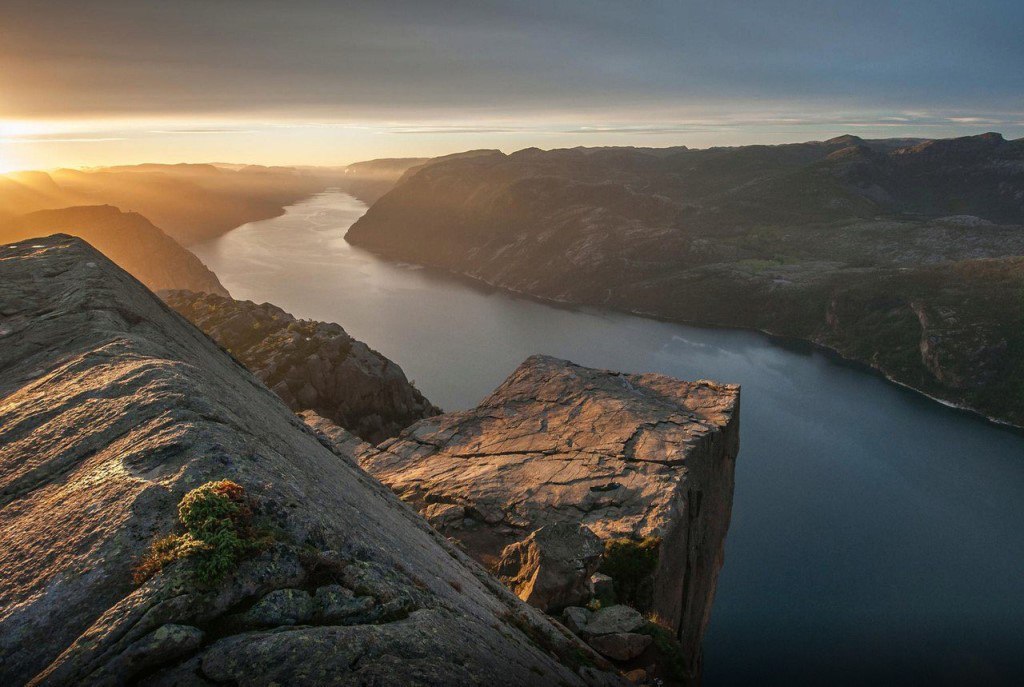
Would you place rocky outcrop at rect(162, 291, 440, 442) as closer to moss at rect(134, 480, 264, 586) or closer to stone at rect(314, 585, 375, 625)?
moss at rect(134, 480, 264, 586)

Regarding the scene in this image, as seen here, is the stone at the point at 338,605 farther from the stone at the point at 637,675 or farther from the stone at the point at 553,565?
the stone at the point at 553,565

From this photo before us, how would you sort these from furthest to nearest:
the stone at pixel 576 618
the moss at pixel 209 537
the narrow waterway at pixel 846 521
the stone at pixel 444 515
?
Answer: the narrow waterway at pixel 846 521
the stone at pixel 444 515
the stone at pixel 576 618
the moss at pixel 209 537

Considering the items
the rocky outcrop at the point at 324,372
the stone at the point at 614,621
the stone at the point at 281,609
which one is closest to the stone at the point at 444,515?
the stone at the point at 614,621

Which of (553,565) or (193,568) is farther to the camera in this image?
(553,565)

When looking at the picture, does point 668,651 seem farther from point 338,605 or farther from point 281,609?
point 281,609

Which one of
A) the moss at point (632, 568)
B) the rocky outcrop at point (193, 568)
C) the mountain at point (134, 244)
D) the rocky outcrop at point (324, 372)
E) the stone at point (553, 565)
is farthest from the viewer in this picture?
the mountain at point (134, 244)

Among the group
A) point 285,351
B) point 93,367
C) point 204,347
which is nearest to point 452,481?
point 204,347

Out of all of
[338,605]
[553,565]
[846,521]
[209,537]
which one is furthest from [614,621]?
[846,521]
